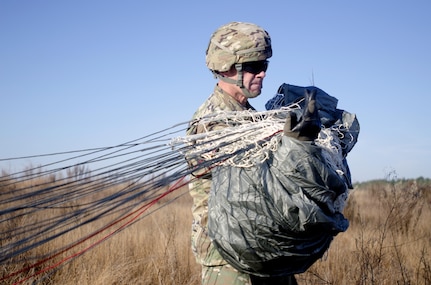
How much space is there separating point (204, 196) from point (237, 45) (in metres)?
0.94

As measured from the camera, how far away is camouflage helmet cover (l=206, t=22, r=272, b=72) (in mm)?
3209

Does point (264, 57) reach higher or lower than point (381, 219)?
higher

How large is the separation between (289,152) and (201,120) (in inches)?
26.4

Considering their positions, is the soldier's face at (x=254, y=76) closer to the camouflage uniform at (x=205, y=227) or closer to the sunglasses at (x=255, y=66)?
the sunglasses at (x=255, y=66)

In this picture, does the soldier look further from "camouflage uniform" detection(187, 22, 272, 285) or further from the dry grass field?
the dry grass field

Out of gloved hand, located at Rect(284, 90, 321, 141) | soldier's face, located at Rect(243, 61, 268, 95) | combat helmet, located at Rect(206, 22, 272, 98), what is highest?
combat helmet, located at Rect(206, 22, 272, 98)

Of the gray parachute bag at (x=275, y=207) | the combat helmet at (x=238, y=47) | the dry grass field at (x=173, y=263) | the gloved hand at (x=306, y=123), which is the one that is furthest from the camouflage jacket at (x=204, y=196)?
the dry grass field at (x=173, y=263)

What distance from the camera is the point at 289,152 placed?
254cm

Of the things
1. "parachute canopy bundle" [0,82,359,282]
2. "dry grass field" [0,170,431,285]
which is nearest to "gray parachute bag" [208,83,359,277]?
"parachute canopy bundle" [0,82,359,282]

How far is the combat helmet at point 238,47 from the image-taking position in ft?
10.5

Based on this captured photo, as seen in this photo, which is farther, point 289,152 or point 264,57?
point 264,57

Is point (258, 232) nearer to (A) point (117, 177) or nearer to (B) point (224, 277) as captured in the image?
(B) point (224, 277)

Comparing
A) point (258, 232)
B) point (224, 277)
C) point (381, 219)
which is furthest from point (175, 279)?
point (381, 219)

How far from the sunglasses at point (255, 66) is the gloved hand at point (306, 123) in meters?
0.79
